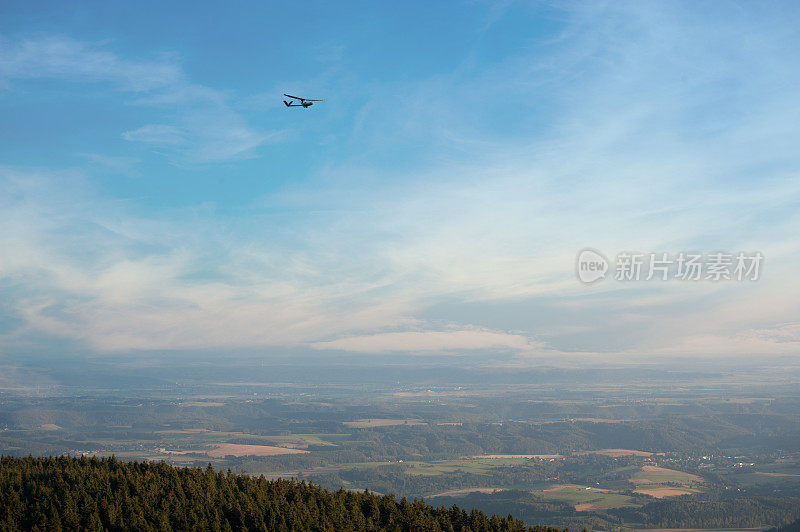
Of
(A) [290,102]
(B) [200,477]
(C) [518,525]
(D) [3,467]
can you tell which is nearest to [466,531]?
(C) [518,525]

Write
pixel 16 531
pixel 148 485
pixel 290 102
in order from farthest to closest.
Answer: pixel 148 485 < pixel 290 102 < pixel 16 531

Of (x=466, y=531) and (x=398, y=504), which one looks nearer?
(x=466, y=531)

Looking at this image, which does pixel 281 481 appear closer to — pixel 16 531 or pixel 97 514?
pixel 97 514

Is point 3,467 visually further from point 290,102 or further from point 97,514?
point 290,102

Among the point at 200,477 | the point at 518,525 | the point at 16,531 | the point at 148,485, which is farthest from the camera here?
the point at 200,477

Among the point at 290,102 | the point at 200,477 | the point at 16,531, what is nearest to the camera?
the point at 16,531

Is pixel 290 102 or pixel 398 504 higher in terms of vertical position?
pixel 290 102

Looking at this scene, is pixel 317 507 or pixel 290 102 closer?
pixel 290 102

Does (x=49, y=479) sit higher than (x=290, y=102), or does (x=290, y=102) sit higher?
(x=290, y=102)

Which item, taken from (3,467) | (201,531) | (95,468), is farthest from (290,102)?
(3,467)
